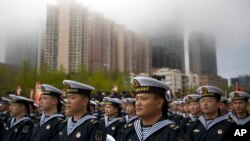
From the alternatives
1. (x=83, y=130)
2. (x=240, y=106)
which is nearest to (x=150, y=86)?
(x=83, y=130)

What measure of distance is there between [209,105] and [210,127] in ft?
1.16

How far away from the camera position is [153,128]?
3.02m

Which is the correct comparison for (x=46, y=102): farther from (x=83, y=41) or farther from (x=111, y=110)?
(x=83, y=41)

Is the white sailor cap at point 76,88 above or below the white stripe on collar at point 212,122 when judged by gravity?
above

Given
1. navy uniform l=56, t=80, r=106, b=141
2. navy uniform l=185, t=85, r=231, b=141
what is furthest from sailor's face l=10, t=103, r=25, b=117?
navy uniform l=185, t=85, r=231, b=141

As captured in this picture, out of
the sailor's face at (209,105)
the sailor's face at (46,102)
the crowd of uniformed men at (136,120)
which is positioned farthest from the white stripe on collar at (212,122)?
the sailor's face at (46,102)

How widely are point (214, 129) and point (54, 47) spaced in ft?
141

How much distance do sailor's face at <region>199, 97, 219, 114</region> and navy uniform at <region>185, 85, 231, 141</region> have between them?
70 mm

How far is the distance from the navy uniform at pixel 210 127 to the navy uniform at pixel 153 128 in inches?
49.6

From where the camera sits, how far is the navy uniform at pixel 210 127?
14.2 ft

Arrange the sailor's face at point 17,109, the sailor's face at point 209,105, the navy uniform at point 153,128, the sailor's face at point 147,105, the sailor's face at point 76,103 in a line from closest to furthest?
the navy uniform at point 153,128 < the sailor's face at point 147,105 < the sailor's face at point 76,103 < the sailor's face at point 209,105 < the sailor's face at point 17,109

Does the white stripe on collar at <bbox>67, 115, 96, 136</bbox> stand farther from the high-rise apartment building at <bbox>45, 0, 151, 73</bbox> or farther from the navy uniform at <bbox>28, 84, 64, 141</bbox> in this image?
the high-rise apartment building at <bbox>45, 0, 151, 73</bbox>

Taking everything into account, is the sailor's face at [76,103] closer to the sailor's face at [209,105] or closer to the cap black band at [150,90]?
the cap black band at [150,90]

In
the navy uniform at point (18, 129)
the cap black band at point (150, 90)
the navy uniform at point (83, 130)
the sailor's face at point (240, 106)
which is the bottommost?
the navy uniform at point (18, 129)
